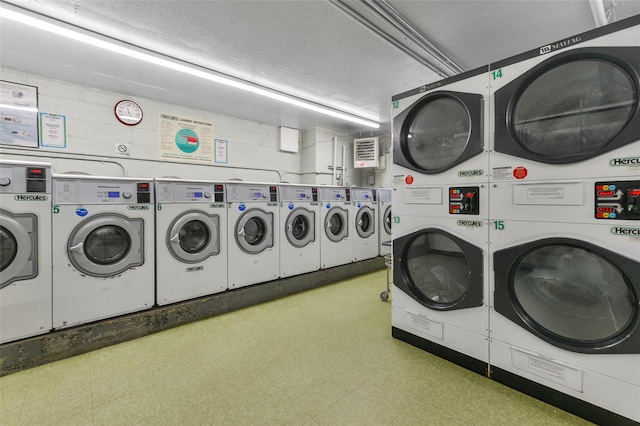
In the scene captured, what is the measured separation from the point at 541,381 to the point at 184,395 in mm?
2170

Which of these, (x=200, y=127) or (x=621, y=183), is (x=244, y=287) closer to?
(x=200, y=127)

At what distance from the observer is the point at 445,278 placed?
2.12 m

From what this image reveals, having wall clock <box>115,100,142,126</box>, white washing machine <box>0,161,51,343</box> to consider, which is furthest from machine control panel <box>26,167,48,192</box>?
wall clock <box>115,100,142,126</box>

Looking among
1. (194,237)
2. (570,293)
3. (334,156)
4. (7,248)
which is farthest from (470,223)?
(334,156)

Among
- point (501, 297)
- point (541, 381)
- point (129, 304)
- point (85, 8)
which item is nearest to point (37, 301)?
point (129, 304)

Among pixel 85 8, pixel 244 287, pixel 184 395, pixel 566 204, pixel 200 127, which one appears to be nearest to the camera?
pixel 566 204

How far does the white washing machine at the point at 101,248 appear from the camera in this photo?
210 centimetres

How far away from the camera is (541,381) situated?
5.11 ft

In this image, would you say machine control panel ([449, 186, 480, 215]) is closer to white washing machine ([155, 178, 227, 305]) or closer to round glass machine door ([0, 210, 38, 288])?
Answer: white washing machine ([155, 178, 227, 305])

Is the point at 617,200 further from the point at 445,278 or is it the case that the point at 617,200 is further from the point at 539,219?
the point at 445,278

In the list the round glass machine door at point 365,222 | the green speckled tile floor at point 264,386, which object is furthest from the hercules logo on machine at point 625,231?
the round glass machine door at point 365,222

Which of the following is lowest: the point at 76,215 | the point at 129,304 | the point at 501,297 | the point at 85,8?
the point at 129,304

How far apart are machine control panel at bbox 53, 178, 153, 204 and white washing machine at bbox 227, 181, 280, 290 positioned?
815 mm

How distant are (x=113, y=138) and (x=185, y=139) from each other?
897mm
